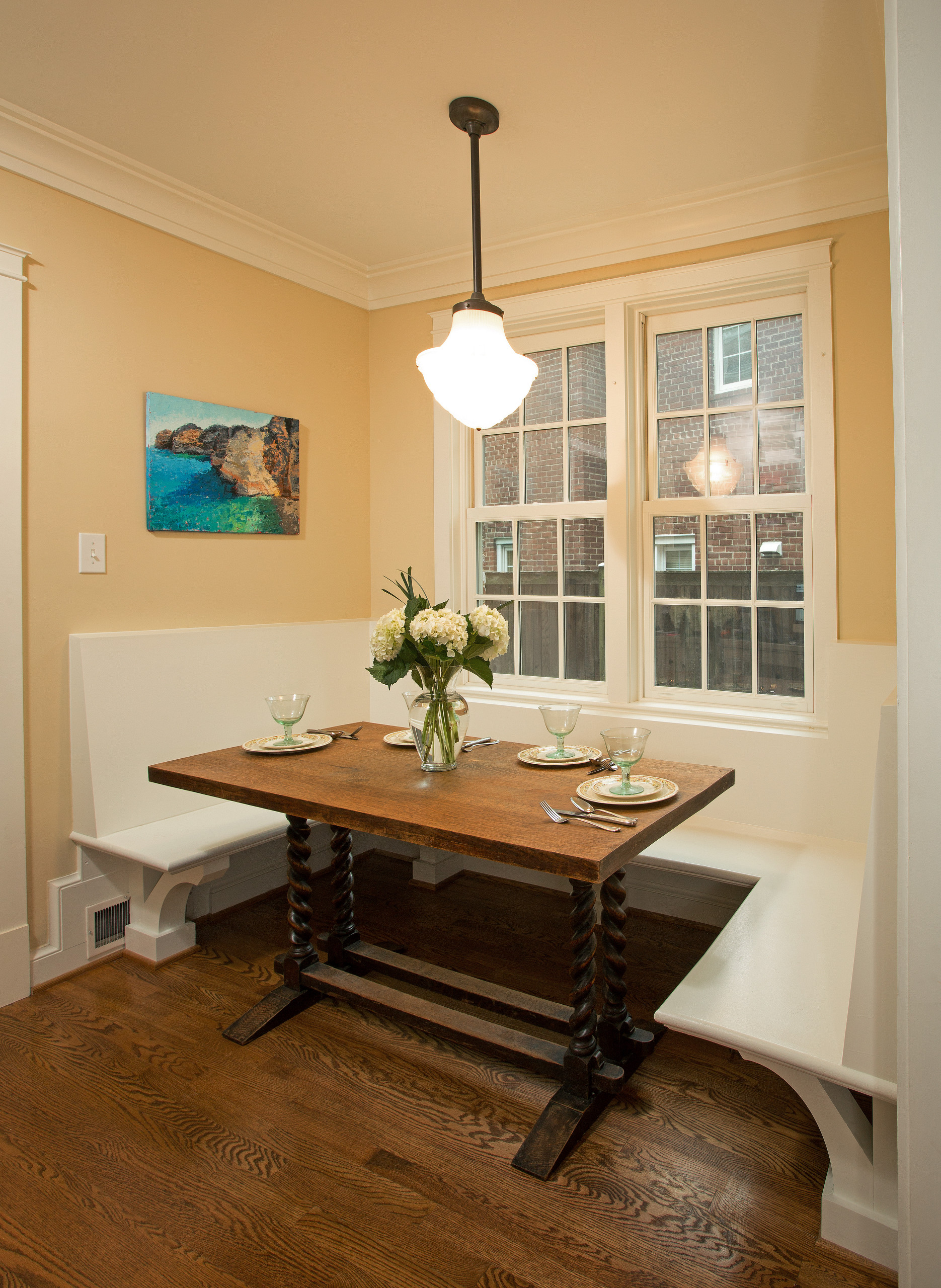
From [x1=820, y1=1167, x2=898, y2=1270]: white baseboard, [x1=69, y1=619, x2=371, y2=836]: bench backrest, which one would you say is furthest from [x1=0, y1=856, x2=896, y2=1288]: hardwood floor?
[x1=69, y1=619, x2=371, y2=836]: bench backrest

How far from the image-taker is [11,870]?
229cm

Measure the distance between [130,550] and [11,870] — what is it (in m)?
1.08

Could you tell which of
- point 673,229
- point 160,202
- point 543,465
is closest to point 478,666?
point 543,465

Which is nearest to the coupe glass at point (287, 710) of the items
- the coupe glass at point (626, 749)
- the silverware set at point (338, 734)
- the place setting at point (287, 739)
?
the place setting at point (287, 739)

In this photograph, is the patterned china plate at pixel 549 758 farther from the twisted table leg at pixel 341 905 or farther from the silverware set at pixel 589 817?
the twisted table leg at pixel 341 905

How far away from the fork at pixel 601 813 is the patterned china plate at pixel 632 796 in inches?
0.5

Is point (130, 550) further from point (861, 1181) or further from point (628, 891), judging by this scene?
point (861, 1181)

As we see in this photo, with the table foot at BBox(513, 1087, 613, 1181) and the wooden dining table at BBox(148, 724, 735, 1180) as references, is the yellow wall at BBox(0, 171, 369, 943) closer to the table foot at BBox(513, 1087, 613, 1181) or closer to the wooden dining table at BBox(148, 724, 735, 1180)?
the wooden dining table at BBox(148, 724, 735, 1180)

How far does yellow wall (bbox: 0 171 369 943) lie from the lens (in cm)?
237

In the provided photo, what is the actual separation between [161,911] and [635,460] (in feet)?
7.74

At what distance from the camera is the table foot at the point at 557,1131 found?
161 cm

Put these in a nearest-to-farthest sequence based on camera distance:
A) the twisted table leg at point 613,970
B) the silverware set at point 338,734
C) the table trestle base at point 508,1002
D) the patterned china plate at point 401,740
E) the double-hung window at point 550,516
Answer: the table trestle base at point 508,1002 < the twisted table leg at point 613,970 < the patterned china plate at point 401,740 < the silverware set at point 338,734 < the double-hung window at point 550,516

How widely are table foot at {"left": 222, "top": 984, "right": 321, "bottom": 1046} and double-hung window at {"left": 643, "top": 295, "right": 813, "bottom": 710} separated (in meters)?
1.69

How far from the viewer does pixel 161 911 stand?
2.51 m
